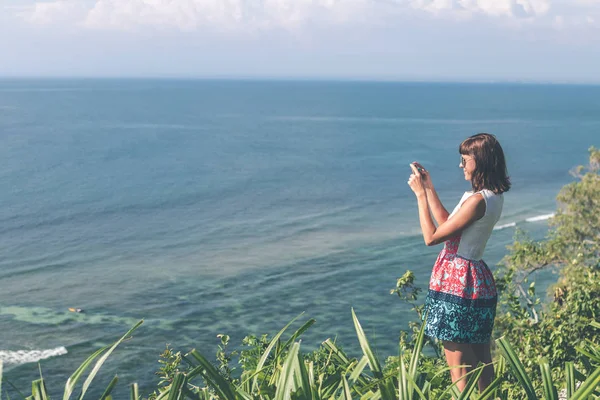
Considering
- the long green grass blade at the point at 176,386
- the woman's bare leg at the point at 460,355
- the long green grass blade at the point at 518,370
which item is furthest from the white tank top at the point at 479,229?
the long green grass blade at the point at 176,386

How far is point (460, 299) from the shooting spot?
181 inches

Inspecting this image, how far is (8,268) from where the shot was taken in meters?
36.9

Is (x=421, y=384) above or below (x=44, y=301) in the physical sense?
above

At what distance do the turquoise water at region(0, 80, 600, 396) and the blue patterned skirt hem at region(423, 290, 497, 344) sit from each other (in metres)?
2.45

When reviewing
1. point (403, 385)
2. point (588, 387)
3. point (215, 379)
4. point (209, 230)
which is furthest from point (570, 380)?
point (209, 230)

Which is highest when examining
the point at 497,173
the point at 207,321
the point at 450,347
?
the point at 497,173

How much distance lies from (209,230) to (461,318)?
4087 centimetres

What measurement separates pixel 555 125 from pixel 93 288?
10301cm

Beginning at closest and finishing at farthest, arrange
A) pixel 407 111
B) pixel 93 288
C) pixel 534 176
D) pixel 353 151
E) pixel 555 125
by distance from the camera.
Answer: pixel 93 288 → pixel 534 176 → pixel 353 151 → pixel 555 125 → pixel 407 111

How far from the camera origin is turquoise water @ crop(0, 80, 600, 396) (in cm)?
2956

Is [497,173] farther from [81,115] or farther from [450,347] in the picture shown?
[81,115]

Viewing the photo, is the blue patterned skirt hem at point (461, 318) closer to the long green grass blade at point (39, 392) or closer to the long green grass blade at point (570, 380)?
the long green grass blade at point (570, 380)

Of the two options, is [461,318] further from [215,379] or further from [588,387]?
[215,379]

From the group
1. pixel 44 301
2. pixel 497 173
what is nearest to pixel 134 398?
pixel 497 173
